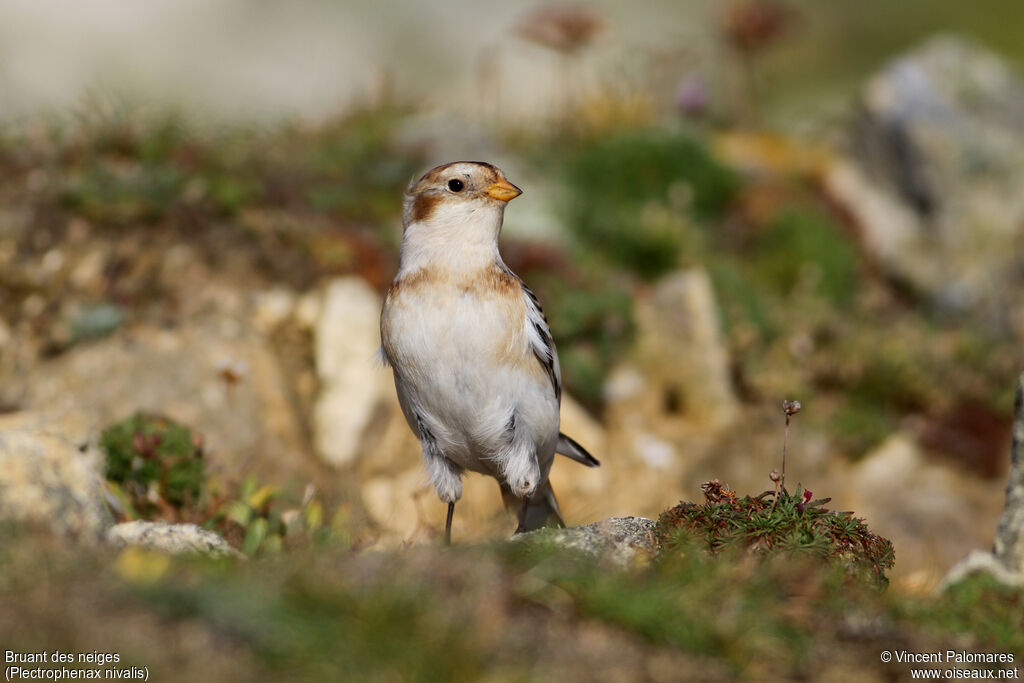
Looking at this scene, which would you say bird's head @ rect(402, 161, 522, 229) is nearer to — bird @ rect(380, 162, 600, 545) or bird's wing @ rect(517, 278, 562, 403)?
bird @ rect(380, 162, 600, 545)

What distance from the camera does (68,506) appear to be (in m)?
5.60

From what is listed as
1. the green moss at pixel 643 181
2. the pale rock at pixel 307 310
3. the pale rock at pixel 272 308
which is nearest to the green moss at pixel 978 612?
the pale rock at pixel 307 310

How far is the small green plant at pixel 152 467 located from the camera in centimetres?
662

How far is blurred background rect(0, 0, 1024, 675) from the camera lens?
835 centimetres

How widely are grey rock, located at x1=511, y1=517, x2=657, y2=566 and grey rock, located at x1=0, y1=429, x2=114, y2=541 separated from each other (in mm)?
2280

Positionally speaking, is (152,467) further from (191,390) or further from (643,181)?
(643,181)

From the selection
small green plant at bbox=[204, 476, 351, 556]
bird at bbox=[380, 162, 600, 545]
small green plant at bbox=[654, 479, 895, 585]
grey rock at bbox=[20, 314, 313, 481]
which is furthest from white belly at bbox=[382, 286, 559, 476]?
grey rock at bbox=[20, 314, 313, 481]

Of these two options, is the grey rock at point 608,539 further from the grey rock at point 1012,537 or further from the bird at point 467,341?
the grey rock at point 1012,537

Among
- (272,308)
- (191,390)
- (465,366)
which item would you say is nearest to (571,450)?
(465,366)

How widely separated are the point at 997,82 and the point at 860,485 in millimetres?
6791

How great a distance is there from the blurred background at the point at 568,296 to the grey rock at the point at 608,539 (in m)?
0.35

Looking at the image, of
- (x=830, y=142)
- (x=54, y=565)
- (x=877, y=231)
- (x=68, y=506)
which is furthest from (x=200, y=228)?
(x=830, y=142)

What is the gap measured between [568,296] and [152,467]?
4.65m

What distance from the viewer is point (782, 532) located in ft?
15.2
